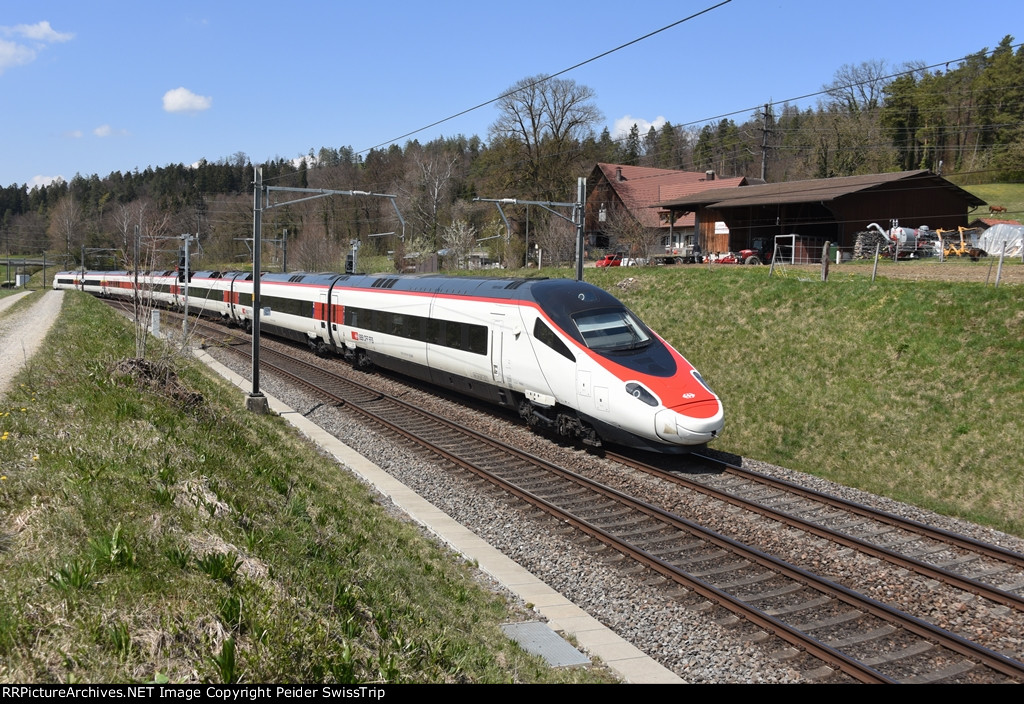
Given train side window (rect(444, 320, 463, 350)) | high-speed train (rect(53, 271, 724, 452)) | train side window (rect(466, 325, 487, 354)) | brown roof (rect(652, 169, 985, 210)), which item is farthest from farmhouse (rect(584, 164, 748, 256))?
train side window (rect(466, 325, 487, 354))

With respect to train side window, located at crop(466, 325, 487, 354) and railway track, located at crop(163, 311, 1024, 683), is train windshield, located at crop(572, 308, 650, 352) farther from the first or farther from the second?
train side window, located at crop(466, 325, 487, 354)

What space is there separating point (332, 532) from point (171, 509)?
1917 mm

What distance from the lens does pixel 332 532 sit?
28.1 ft

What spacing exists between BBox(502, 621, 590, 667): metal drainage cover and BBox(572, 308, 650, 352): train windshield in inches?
268

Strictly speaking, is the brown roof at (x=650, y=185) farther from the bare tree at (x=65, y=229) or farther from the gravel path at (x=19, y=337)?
the bare tree at (x=65, y=229)

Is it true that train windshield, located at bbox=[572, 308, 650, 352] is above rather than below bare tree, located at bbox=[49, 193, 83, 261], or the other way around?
below

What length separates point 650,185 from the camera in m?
60.1

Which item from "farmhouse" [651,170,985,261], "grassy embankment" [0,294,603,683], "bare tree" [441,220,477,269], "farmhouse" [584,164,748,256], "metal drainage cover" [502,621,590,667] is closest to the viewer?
"grassy embankment" [0,294,603,683]

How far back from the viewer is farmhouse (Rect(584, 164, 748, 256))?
54.2 meters

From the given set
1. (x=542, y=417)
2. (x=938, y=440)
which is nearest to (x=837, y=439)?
(x=938, y=440)

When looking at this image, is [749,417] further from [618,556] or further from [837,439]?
[618,556]

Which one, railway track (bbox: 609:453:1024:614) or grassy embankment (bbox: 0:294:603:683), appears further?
railway track (bbox: 609:453:1024:614)

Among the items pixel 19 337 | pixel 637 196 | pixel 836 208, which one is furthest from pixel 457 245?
pixel 19 337

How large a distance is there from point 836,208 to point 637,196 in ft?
89.5
